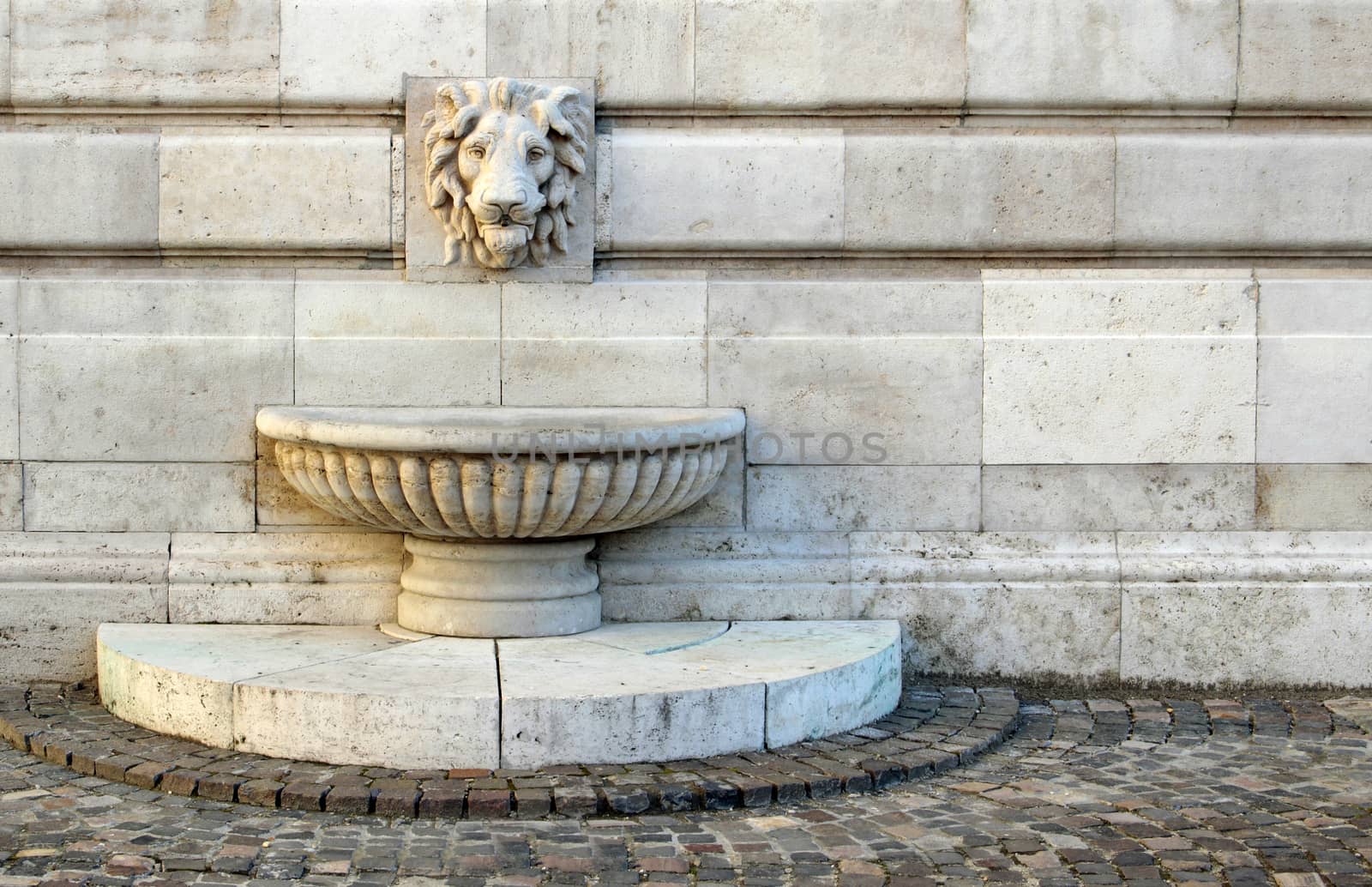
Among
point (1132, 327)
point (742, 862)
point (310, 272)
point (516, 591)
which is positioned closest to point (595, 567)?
point (516, 591)

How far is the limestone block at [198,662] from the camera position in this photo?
4980 mm

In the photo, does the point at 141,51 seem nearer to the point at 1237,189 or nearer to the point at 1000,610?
the point at 1000,610

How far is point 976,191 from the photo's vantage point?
6.02 metres

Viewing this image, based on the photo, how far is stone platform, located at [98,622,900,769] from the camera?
4.73m

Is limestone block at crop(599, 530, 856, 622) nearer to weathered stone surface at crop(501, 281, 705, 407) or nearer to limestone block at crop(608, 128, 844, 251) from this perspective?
weathered stone surface at crop(501, 281, 705, 407)

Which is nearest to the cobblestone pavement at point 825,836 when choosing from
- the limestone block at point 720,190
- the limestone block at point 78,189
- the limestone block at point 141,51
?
the limestone block at point 78,189

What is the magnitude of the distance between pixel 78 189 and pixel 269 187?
74 cm

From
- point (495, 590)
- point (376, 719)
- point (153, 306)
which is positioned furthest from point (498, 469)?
point (153, 306)

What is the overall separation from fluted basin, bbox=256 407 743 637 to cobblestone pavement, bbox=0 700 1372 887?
3.81ft

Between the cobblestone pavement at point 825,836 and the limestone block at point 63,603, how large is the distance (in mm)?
836

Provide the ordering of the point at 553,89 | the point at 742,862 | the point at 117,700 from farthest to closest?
the point at 553,89
the point at 117,700
the point at 742,862

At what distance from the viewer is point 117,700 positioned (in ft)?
17.6

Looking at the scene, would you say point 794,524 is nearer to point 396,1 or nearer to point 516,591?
point 516,591

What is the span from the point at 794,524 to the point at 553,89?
1932mm
